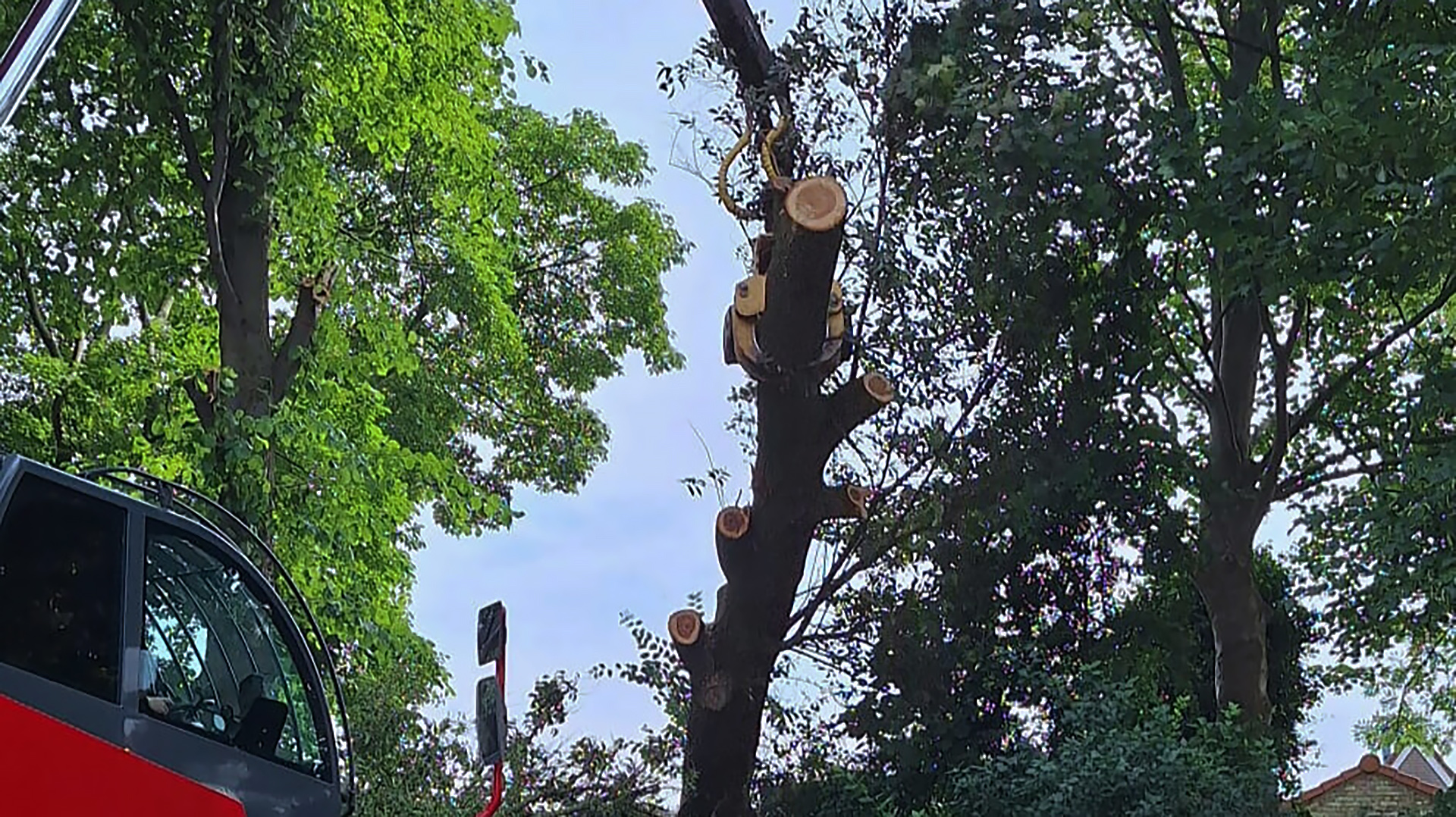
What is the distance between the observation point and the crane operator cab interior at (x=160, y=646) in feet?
12.0

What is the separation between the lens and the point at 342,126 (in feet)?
32.3

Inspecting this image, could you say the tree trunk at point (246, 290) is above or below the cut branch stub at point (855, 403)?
above

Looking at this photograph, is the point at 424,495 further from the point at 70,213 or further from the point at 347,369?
the point at 70,213

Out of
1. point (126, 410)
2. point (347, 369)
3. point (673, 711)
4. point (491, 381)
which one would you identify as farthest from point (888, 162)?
point (491, 381)

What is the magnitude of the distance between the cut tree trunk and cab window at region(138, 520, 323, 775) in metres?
2.88

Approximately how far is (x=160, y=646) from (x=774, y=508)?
377 centimetres

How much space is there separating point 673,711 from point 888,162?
11.5ft

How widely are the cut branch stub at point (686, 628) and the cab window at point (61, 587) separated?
4.09m

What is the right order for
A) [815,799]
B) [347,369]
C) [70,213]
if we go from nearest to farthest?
[815,799], [70,213], [347,369]

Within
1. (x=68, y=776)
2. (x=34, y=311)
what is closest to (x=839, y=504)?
(x=68, y=776)

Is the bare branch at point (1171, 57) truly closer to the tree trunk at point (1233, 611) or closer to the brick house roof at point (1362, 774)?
the tree trunk at point (1233, 611)

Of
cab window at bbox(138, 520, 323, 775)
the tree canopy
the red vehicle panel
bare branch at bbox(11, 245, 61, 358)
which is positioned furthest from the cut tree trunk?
bare branch at bbox(11, 245, 61, 358)

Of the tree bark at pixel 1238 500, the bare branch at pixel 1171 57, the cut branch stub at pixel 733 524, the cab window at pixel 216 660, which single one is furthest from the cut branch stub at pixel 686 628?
the bare branch at pixel 1171 57

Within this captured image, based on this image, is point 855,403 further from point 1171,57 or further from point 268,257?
point 268,257
